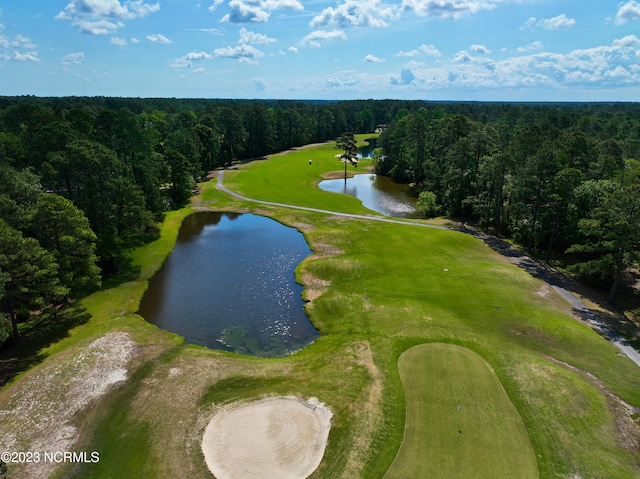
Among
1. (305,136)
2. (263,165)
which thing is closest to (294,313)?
(263,165)

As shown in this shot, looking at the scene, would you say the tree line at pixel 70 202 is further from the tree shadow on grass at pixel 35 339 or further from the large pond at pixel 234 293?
the large pond at pixel 234 293

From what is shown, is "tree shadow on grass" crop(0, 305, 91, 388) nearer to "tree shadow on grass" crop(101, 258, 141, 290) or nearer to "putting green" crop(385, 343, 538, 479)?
"tree shadow on grass" crop(101, 258, 141, 290)

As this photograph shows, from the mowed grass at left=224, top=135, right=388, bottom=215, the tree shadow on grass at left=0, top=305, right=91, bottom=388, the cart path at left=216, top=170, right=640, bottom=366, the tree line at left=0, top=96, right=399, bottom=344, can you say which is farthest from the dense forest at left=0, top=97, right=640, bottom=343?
the mowed grass at left=224, top=135, right=388, bottom=215

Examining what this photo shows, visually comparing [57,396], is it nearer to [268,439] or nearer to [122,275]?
[268,439]

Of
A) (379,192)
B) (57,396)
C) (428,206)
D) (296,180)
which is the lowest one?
(379,192)

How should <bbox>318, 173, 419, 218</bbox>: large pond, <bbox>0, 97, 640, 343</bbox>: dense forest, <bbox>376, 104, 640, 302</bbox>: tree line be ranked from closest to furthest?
<bbox>0, 97, 640, 343</bbox>: dense forest → <bbox>376, 104, 640, 302</bbox>: tree line → <bbox>318, 173, 419, 218</bbox>: large pond

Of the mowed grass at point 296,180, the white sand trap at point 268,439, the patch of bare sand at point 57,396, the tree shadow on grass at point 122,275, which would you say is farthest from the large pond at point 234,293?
the mowed grass at point 296,180

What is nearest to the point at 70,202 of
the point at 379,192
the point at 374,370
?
the point at 374,370
